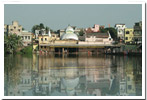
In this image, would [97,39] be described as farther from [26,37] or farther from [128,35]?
[26,37]

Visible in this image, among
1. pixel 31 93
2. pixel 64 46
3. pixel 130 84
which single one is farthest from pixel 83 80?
pixel 64 46

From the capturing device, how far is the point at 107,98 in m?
6.57

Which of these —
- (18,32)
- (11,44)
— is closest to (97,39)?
(18,32)

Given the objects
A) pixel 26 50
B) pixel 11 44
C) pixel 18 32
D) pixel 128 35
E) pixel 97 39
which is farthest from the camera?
pixel 97 39

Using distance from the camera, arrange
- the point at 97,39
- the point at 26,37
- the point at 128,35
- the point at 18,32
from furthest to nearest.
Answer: the point at 97,39 → the point at 26,37 → the point at 128,35 → the point at 18,32

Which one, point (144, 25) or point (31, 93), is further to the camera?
point (31, 93)

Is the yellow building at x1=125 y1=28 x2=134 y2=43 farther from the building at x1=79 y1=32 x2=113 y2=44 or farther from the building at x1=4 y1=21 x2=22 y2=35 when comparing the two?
the building at x1=4 y1=21 x2=22 y2=35

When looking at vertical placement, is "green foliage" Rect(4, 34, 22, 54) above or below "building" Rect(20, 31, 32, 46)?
below

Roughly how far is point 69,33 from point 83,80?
43.2m

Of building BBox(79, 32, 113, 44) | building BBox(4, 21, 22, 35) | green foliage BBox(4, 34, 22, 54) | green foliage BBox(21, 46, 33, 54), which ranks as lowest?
green foliage BBox(21, 46, 33, 54)

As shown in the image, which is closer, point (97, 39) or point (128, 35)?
point (128, 35)

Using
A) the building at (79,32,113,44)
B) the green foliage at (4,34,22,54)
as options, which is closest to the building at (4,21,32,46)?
the green foliage at (4,34,22,54)

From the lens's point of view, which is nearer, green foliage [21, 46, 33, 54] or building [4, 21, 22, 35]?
green foliage [21, 46, 33, 54]
